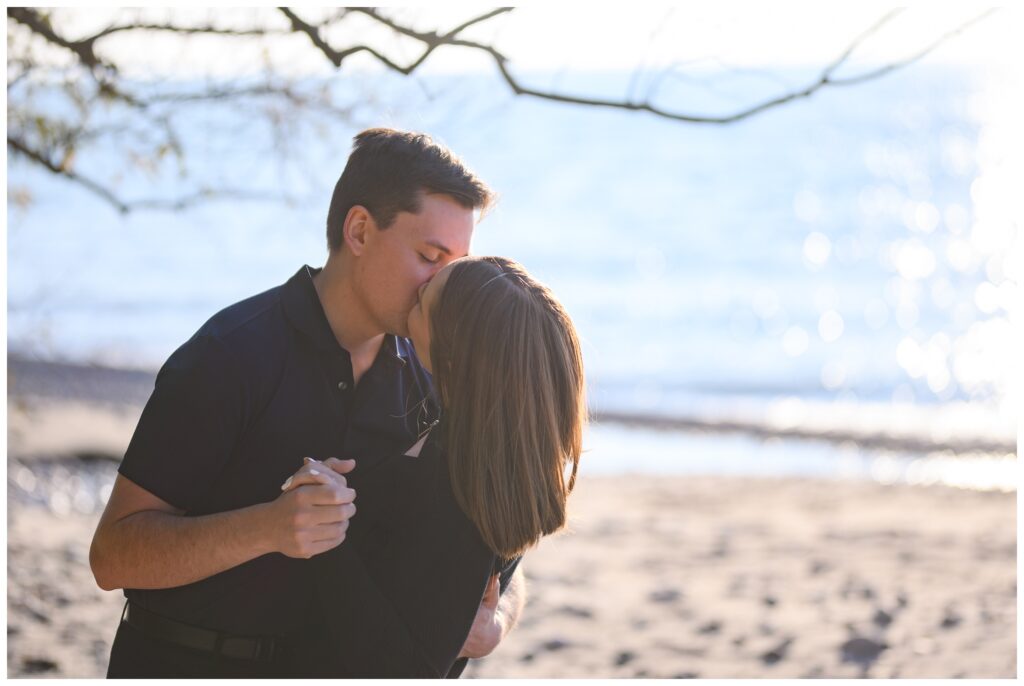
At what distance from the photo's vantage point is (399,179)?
247cm

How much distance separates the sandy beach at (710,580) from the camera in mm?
5742

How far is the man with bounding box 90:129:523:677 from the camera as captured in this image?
6.86ft

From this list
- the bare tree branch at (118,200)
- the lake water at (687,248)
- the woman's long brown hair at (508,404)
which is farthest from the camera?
the lake water at (687,248)

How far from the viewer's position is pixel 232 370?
221cm

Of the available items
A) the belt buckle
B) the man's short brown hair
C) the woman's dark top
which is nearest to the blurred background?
the man's short brown hair

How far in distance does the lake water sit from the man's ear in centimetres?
44

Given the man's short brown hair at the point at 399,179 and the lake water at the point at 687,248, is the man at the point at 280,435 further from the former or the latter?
the lake water at the point at 687,248

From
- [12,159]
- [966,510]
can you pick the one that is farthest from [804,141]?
[12,159]

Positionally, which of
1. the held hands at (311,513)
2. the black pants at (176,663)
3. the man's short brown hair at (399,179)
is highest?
the man's short brown hair at (399,179)

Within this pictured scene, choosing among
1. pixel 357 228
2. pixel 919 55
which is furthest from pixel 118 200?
pixel 919 55

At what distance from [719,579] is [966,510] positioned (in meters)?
3.93

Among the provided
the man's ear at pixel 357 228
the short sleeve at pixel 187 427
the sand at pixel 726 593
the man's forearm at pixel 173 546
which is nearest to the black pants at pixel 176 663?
the man's forearm at pixel 173 546

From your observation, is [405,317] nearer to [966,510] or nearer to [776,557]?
[776,557]

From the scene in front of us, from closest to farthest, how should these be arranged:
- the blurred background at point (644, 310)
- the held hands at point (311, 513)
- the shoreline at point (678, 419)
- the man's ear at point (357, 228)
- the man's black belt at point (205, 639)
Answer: the held hands at point (311, 513)
the man's black belt at point (205, 639)
the man's ear at point (357, 228)
the blurred background at point (644, 310)
the shoreline at point (678, 419)
